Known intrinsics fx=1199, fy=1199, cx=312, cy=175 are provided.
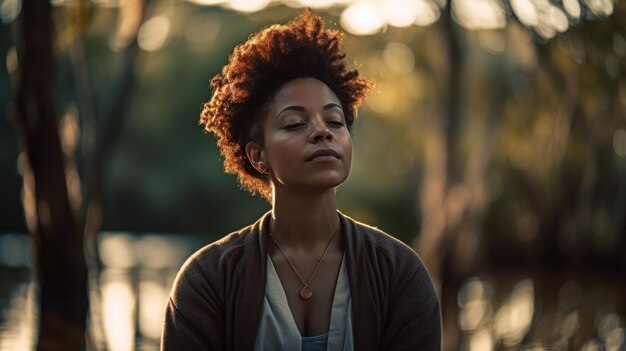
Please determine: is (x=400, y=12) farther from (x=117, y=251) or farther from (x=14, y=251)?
(x=14, y=251)

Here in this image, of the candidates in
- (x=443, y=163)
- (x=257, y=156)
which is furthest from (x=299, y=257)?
(x=443, y=163)

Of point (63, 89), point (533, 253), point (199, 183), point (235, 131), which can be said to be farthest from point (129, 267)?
point (199, 183)

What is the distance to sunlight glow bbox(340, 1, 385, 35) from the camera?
16.2 metres

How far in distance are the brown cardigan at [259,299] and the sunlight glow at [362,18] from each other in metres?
12.7

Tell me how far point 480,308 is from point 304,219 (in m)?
8.35

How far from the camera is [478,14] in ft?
49.1

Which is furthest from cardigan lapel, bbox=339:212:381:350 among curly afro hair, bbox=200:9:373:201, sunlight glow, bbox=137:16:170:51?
sunlight glow, bbox=137:16:170:51

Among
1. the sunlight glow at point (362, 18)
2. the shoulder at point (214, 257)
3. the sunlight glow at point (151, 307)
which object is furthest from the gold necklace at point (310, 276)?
the sunlight glow at point (362, 18)

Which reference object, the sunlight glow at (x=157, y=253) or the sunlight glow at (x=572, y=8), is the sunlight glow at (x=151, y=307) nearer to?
the sunlight glow at (x=157, y=253)

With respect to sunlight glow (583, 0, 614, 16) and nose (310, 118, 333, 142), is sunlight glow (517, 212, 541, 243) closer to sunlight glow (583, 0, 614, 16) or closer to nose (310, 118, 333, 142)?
sunlight glow (583, 0, 614, 16)

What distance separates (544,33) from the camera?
1402cm

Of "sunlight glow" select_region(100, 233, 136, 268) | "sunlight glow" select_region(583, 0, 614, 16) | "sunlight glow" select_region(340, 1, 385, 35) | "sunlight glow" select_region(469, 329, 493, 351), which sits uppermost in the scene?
"sunlight glow" select_region(340, 1, 385, 35)

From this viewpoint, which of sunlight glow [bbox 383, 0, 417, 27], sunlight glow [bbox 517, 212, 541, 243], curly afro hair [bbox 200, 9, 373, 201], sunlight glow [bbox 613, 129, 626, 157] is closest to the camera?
curly afro hair [bbox 200, 9, 373, 201]

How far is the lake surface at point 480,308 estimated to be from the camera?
8.72 m
